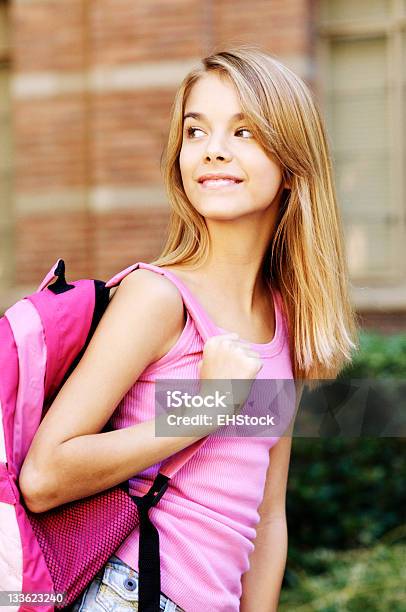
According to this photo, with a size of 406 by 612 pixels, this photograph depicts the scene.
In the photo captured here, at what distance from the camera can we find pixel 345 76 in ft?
22.6

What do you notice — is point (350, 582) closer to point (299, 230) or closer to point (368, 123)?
point (299, 230)

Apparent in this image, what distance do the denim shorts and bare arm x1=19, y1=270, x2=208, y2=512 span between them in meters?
0.15

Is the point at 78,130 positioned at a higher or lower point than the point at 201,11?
lower

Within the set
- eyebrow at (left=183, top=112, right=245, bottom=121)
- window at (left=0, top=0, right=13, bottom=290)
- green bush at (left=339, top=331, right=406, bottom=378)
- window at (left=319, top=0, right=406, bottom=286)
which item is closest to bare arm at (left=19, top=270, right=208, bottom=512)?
eyebrow at (left=183, top=112, right=245, bottom=121)

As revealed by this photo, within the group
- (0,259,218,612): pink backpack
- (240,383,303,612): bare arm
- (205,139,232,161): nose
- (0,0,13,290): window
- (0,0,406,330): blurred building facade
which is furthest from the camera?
(0,0,13,290): window

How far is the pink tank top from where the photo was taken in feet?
5.95

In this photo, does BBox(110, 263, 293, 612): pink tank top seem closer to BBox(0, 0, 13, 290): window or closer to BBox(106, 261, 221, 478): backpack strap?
BBox(106, 261, 221, 478): backpack strap

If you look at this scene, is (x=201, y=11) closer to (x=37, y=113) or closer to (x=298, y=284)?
(x=37, y=113)

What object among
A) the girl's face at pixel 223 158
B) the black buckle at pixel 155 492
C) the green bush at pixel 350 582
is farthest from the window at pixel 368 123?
the black buckle at pixel 155 492

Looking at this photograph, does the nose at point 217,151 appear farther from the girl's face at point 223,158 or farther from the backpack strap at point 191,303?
the backpack strap at point 191,303

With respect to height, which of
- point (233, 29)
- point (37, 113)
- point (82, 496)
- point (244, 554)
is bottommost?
point (244, 554)

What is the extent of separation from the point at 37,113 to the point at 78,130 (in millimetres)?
345

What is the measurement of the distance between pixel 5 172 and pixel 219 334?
5.96 meters

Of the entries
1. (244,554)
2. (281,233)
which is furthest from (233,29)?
(244,554)
